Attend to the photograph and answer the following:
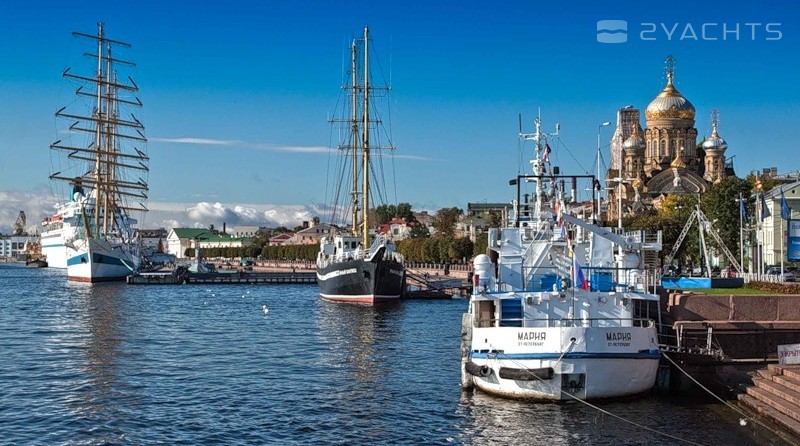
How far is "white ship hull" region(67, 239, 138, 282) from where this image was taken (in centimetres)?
13262

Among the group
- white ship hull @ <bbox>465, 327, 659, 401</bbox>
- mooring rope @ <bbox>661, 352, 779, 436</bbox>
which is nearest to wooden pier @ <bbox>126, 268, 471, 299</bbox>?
mooring rope @ <bbox>661, 352, 779, 436</bbox>

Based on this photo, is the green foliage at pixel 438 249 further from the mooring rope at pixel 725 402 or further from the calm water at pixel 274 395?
the mooring rope at pixel 725 402

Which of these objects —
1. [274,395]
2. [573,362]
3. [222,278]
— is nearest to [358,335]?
[274,395]

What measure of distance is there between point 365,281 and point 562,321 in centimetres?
5225

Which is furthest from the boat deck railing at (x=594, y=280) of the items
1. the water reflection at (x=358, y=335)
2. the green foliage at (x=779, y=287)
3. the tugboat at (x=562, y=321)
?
the green foliage at (x=779, y=287)

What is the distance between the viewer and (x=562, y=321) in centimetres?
3100

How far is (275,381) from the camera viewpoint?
1428 inches

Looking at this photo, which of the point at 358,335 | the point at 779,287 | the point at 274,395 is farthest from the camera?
the point at 358,335

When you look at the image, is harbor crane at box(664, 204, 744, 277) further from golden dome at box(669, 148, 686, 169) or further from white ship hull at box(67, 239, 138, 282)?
white ship hull at box(67, 239, 138, 282)

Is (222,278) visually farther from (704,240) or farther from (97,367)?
(97,367)

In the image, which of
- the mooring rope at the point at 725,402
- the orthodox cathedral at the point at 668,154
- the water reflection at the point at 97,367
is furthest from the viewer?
the orthodox cathedral at the point at 668,154

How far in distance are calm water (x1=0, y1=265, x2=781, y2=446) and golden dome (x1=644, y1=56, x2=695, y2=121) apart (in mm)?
109550

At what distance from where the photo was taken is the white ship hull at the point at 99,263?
132625 mm

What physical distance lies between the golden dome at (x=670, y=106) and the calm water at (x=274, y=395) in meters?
110
